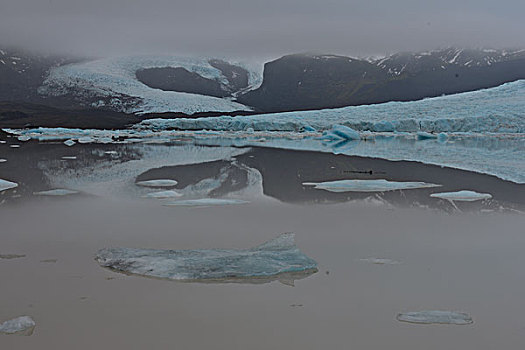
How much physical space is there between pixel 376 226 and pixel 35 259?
2236mm

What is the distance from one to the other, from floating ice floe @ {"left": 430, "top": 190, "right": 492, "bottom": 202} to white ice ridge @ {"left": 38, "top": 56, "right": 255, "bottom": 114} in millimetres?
40644

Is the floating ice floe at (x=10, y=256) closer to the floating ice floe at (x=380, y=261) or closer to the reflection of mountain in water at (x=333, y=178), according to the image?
the floating ice floe at (x=380, y=261)

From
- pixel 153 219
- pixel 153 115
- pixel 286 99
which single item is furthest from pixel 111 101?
pixel 153 219

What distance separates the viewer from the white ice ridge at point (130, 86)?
46.9 m

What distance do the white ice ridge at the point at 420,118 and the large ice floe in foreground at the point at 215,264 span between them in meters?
22.2

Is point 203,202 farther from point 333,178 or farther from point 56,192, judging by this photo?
point 333,178

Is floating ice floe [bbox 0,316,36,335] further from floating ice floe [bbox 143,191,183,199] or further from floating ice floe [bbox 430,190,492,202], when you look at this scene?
floating ice floe [bbox 430,190,492,202]

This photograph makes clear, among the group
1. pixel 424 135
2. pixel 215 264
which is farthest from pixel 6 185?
pixel 424 135

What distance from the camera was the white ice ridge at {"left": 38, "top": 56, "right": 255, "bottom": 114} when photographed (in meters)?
46.9

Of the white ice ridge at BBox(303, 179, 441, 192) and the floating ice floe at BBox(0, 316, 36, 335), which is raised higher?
the floating ice floe at BBox(0, 316, 36, 335)

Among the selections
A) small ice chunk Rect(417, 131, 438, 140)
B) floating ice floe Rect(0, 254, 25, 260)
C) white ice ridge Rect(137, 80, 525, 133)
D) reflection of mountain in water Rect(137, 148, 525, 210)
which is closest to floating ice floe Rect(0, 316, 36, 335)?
floating ice floe Rect(0, 254, 25, 260)

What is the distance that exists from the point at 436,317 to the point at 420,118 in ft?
80.0

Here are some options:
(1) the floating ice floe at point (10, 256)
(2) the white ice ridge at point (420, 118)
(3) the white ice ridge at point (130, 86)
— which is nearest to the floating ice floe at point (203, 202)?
(1) the floating ice floe at point (10, 256)

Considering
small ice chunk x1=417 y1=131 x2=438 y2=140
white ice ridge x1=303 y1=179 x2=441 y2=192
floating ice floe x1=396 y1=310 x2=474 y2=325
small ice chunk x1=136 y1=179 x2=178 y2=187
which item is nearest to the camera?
floating ice floe x1=396 y1=310 x2=474 y2=325
